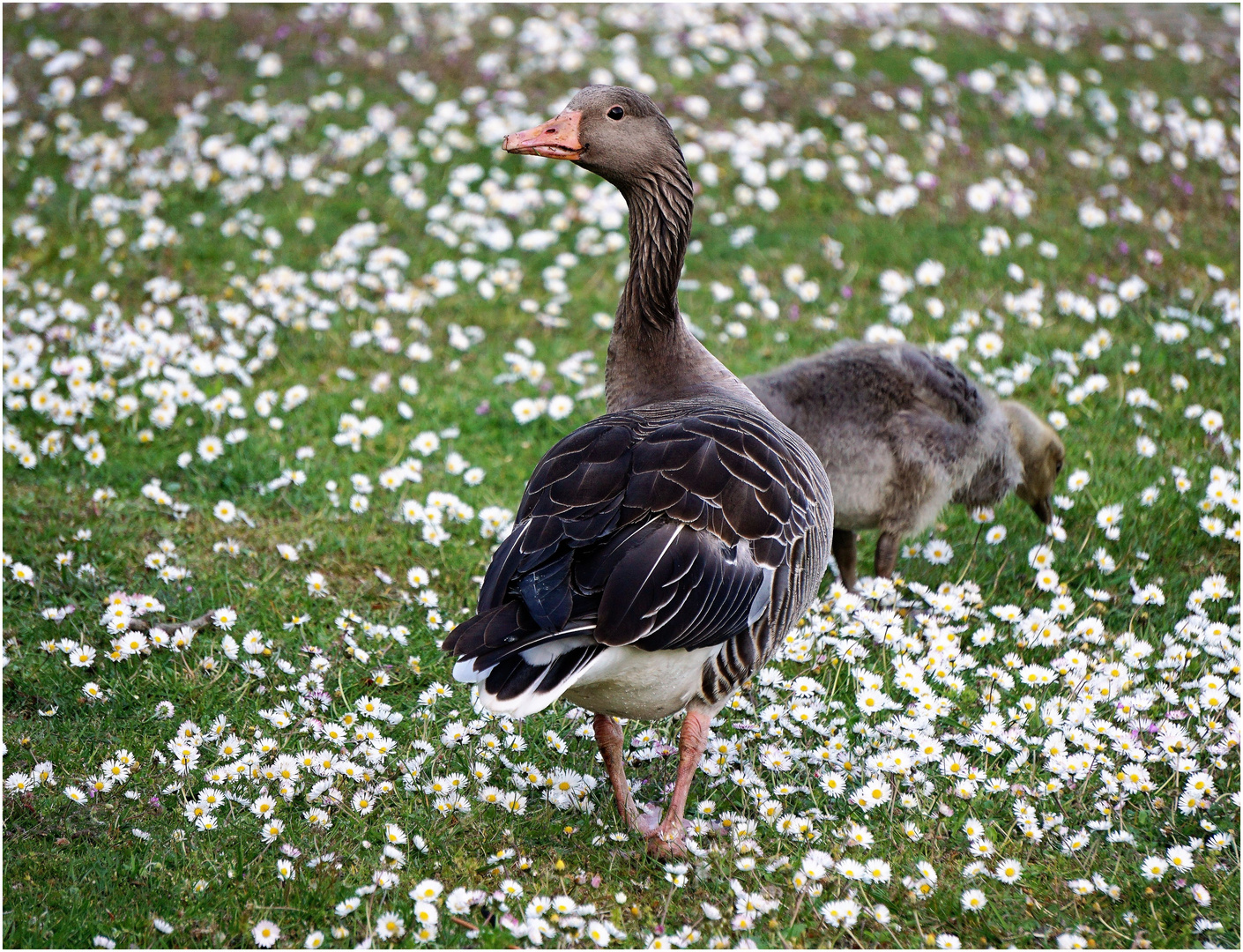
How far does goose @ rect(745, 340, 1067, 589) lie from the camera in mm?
5285

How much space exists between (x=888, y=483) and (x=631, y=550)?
2.28 meters

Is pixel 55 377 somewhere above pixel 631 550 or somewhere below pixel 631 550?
above

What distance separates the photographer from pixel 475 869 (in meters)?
3.57

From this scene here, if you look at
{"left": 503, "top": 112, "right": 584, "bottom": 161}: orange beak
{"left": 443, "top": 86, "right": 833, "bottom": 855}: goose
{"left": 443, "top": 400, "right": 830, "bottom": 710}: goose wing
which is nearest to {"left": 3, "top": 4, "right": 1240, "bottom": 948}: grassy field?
{"left": 443, "top": 86, "right": 833, "bottom": 855}: goose

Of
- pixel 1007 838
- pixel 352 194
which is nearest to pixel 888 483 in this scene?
pixel 1007 838

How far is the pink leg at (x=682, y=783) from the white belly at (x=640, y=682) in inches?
3.6

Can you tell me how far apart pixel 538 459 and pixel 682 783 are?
10.1 feet

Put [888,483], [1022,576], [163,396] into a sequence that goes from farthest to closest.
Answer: [163,396]
[1022,576]
[888,483]

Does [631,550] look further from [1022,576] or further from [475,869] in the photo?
[1022,576]

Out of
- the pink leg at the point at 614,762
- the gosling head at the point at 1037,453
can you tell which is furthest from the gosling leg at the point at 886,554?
the pink leg at the point at 614,762

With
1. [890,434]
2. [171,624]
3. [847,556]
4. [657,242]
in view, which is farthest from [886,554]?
[171,624]

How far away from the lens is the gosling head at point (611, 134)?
4.46 metres

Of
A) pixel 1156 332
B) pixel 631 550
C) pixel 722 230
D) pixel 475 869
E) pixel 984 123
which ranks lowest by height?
pixel 475 869

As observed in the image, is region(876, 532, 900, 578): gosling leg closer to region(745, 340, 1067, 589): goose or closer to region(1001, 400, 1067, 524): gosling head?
region(745, 340, 1067, 589): goose
